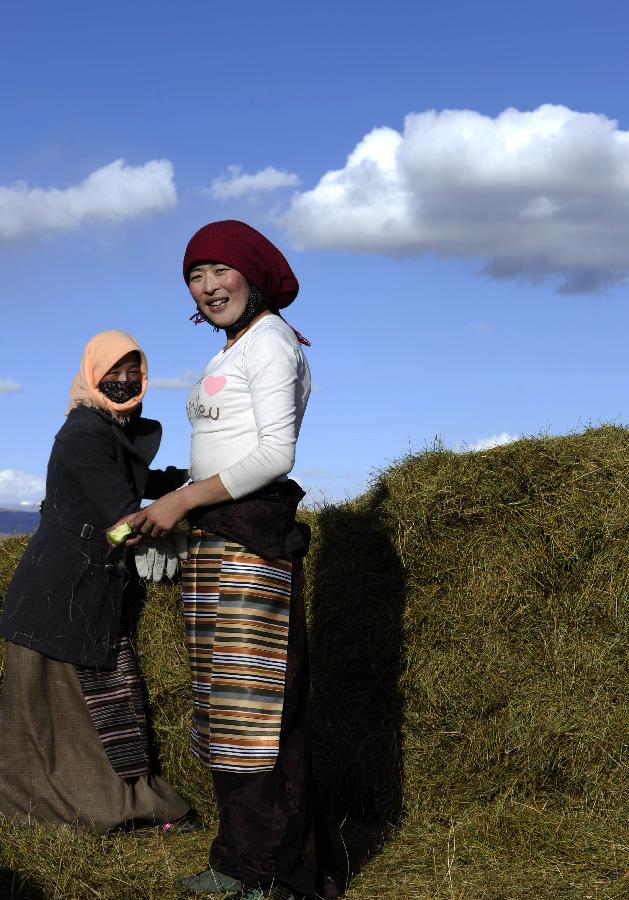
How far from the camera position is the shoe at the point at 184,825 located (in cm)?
488

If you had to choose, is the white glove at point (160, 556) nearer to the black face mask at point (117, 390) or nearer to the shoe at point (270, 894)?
the black face mask at point (117, 390)

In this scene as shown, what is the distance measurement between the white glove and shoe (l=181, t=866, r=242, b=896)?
125 centimetres

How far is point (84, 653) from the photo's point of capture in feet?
15.6

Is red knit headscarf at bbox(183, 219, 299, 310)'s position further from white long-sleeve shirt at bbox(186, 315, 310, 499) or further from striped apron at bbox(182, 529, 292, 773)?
striped apron at bbox(182, 529, 292, 773)

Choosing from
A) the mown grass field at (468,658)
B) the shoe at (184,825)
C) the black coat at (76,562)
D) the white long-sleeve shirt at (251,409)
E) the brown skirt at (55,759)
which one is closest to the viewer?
the white long-sleeve shirt at (251,409)

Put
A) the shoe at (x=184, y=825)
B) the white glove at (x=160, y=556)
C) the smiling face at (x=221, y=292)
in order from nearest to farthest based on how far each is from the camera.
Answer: the smiling face at (x=221, y=292)
the white glove at (x=160, y=556)
the shoe at (x=184, y=825)

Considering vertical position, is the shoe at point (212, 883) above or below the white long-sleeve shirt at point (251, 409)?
below

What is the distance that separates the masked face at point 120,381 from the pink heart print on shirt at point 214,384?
0.89 m

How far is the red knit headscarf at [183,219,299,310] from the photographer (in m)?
3.85

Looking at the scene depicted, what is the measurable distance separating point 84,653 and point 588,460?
8.56 feet

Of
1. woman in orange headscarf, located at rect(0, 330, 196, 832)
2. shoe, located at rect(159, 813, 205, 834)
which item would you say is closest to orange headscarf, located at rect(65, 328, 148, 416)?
woman in orange headscarf, located at rect(0, 330, 196, 832)

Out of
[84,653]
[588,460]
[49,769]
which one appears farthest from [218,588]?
[588,460]

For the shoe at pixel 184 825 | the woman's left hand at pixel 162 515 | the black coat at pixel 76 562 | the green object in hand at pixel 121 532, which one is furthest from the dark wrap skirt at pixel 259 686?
the shoe at pixel 184 825

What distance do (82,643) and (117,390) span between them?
3.76 feet
